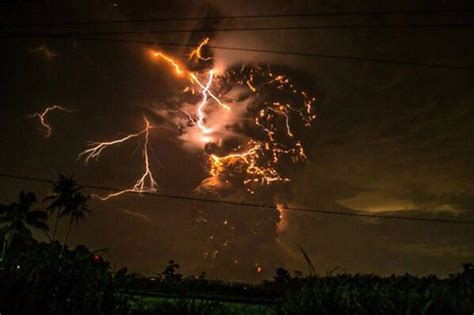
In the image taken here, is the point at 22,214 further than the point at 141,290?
Yes

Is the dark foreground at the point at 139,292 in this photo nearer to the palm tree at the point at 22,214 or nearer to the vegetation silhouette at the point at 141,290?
the vegetation silhouette at the point at 141,290

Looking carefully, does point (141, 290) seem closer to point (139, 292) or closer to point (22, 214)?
point (139, 292)

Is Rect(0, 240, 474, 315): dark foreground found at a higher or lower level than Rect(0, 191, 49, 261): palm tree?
lower

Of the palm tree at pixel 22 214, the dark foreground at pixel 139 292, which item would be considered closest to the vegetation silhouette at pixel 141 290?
the dark foreground at pixel 139 292

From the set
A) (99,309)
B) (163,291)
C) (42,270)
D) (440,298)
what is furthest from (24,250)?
(440,298)

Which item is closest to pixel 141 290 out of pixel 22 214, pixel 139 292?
pixel 139 292

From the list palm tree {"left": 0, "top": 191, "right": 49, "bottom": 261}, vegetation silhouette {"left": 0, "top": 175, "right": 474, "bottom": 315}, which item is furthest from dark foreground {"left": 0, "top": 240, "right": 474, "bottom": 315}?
palm tree {"left": 0, "top": 191, "right": 49, "bottom": 261}

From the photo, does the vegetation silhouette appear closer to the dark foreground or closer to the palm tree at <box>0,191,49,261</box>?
the dark foreground

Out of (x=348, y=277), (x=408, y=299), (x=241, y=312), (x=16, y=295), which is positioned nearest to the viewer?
(x=16, y=295)

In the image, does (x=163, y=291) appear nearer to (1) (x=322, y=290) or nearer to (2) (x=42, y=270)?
(2) (x=42, y=270)
